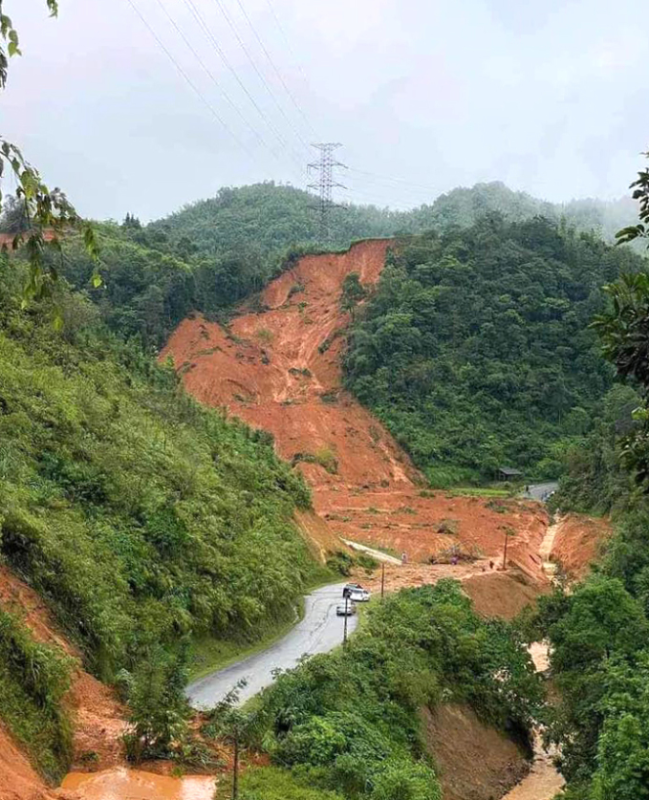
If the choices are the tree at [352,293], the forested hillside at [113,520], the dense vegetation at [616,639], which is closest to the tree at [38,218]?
the dense vegetation at [616,639]

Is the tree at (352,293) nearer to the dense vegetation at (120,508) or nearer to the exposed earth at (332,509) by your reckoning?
the exposed earth at (332,509)

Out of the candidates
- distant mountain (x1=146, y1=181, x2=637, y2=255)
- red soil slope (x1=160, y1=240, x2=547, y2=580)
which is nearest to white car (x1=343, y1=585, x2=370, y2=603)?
red soil slope (x1=160, y1=240, x2=547, y2=580)

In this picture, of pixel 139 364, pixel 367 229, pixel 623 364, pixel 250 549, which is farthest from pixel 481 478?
pixel 367 229

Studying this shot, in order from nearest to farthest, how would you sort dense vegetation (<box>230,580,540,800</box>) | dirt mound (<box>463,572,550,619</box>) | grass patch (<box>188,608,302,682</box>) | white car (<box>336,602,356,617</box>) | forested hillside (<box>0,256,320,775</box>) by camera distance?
dense vegetation (<box>230,580,540,800</box>) < forested hillside (<box>0,256,320,775</box>) < grass patch (<box>188,608,302,682</box>) < white car (<box>336,602,356,617</box>) < dirt mound (<box>463,572,550,619</box>)

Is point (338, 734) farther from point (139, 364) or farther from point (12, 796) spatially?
point (139, 364)

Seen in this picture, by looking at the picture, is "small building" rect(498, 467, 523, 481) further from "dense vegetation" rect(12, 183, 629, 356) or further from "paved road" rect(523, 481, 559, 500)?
"dense vegetation" rect(12, 183, 629, 356)
